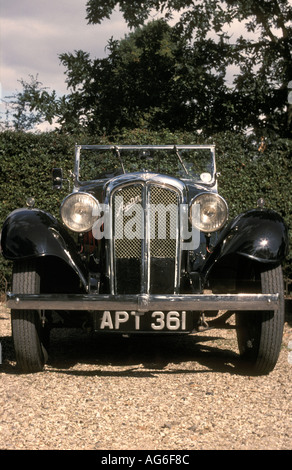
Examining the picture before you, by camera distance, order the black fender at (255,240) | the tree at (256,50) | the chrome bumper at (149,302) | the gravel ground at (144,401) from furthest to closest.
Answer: the tree at (256,50)
the black fender at (255,240)
the chrome bumper at (149,302)
the gravel ground at (144,401)

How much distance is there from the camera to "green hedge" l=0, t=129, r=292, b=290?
776 centimetres

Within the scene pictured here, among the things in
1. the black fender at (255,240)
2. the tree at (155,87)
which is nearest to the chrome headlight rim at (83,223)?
the black fender at (255,240)

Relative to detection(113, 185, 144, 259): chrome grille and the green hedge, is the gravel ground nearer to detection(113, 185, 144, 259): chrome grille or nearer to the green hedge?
detection(113, 185, 144, 259): chrome grille

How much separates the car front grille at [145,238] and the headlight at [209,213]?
16cm

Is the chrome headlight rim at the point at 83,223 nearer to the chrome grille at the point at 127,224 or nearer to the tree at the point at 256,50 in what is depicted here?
the chrome grille at the point at 127,224

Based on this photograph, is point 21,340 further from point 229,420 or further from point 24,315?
point 229,420

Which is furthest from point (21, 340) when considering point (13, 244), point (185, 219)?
point (185, 219)

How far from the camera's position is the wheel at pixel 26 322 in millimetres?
4273

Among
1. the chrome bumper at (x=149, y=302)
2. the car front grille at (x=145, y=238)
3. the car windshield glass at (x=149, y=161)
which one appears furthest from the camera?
the car windshield glass at (x=149, y=161)

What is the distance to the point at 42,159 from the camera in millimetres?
7844

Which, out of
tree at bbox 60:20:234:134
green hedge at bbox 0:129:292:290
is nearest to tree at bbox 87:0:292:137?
tree at bbox 60:20:234:134

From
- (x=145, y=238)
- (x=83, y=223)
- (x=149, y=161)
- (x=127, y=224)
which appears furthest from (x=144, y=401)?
(x=149, y=161)

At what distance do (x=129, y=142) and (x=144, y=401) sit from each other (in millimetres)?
4916

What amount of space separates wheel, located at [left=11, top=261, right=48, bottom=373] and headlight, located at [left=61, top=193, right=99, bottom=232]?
0.41 metres
